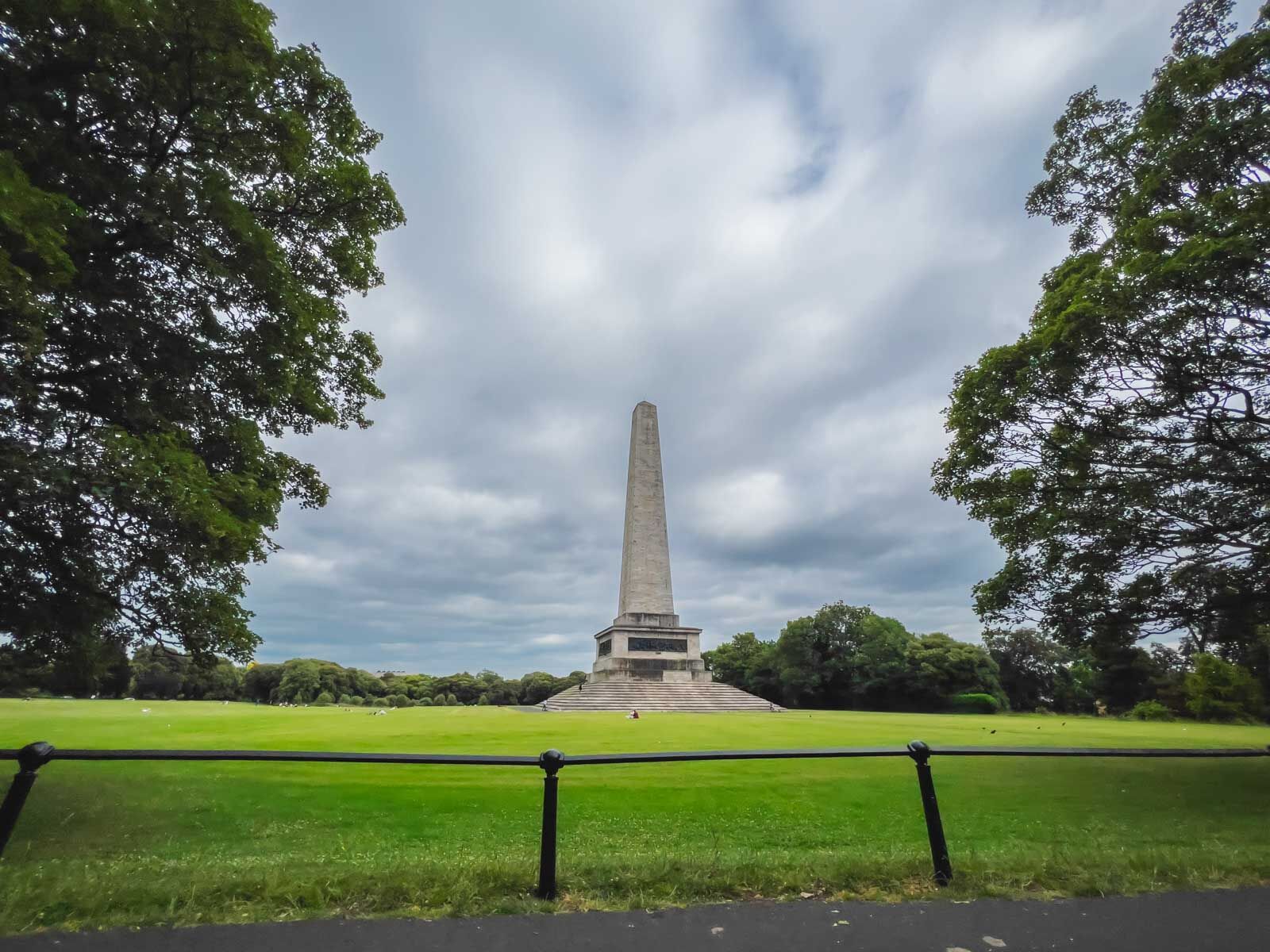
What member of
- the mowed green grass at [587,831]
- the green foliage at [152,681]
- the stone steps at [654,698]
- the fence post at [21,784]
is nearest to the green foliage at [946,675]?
the stone steps at [654,698]

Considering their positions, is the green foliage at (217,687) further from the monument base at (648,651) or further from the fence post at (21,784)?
the fence post at (21,784)

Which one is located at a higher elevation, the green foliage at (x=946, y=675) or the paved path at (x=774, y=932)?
the green foliage at (x=946, y=675)

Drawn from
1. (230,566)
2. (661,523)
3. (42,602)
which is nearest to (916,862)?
(230,566)

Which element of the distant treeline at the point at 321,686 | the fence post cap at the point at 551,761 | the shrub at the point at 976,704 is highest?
the distant treeline at the point at 321,686

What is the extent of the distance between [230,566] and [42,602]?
209 centimetres

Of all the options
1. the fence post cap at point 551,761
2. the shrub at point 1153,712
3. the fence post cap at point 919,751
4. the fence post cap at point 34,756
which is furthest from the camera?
the shrub at point 1153,712

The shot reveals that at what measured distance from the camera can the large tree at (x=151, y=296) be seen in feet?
24.3

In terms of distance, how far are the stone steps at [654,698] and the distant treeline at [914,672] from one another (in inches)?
626

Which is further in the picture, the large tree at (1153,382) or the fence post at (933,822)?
the large tree at (1153,382)

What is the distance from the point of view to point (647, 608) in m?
43.7

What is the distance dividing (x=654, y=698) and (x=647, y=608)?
5.73m

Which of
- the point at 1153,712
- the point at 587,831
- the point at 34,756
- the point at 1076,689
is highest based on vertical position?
the point at 1076,689

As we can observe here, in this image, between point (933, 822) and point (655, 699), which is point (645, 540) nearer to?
point (655, 699)

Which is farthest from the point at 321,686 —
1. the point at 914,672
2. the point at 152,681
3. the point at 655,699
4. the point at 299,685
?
the point at 914,672
